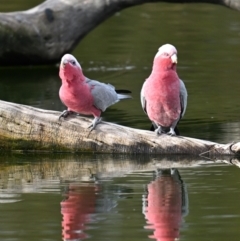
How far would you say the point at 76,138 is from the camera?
9.05m

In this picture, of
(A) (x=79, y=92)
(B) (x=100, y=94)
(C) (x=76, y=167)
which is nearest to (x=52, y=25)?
(B) (x=100, y=94)

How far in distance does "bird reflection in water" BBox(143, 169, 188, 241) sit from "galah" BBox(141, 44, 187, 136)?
0.68 meters

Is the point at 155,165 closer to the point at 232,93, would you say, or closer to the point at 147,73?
the point at 232,93

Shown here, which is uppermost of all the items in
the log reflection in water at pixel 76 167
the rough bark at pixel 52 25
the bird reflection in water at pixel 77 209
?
the rough bark at pixel 52 25

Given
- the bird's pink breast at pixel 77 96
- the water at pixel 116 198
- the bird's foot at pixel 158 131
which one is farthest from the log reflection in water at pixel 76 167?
the bird's pink breast at pixel 77 96

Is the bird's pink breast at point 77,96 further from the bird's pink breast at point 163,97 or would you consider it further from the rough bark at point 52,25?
the rough bark at point 52,25

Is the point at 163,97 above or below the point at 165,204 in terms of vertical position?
above

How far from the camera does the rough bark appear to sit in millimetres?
14094

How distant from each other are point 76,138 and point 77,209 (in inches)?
80.9

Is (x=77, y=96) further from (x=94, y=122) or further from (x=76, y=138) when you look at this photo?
(x=76, y=138)

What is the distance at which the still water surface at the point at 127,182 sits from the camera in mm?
6461

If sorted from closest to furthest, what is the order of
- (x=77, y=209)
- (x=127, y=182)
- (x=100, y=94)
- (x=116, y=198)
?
(x=77, y=209) → (x=116, y=198) → (x=127, y=182) → (x=100, y=94)

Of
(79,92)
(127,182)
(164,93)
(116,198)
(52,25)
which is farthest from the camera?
(52,25)

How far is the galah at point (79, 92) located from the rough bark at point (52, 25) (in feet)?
16.6
